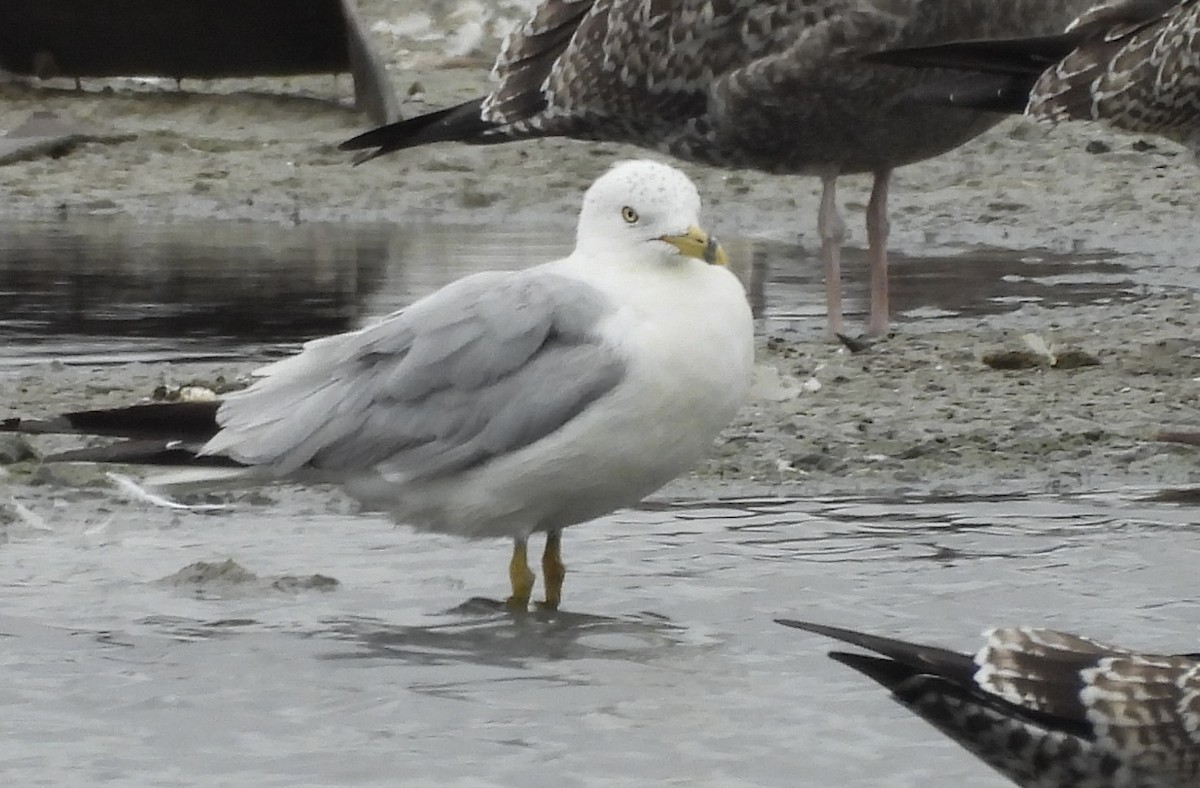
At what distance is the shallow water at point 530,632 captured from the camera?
4898mm

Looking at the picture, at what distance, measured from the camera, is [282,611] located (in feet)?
19.5

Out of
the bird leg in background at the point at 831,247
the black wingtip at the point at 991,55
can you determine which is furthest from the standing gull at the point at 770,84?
the black wingtip at the point at 991,55

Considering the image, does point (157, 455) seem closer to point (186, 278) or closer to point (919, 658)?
point (919, 658)

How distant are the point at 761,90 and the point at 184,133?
22.2 ft

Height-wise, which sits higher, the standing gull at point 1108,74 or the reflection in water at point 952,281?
the standing gull at point 1108,74

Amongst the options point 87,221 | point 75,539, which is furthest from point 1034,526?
point 87,221

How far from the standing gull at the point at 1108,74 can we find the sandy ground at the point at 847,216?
2.59ft

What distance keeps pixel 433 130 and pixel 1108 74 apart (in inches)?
112

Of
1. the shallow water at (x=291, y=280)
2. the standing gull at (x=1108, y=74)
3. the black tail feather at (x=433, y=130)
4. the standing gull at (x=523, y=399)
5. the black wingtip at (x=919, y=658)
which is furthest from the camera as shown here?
the black tail feather at (x=433, y=130)

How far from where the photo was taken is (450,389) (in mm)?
6031

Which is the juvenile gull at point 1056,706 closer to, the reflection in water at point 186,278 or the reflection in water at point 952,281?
the reflection in water at point 186,278

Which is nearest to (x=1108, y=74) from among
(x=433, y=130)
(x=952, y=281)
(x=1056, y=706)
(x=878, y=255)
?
(x=878, y=255)

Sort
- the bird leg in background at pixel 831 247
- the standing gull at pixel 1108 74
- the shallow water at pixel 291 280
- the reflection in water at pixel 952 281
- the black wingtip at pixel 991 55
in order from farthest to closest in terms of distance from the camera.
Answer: the reflection in water at pixel 952 281 < the shallow water at pixel 291 280 < the bird leg in background at pixel 831 247 < the standing gull at pixel 1108 74 < the black wingtip at pixel 991 55

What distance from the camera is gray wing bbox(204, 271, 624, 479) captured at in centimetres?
589
